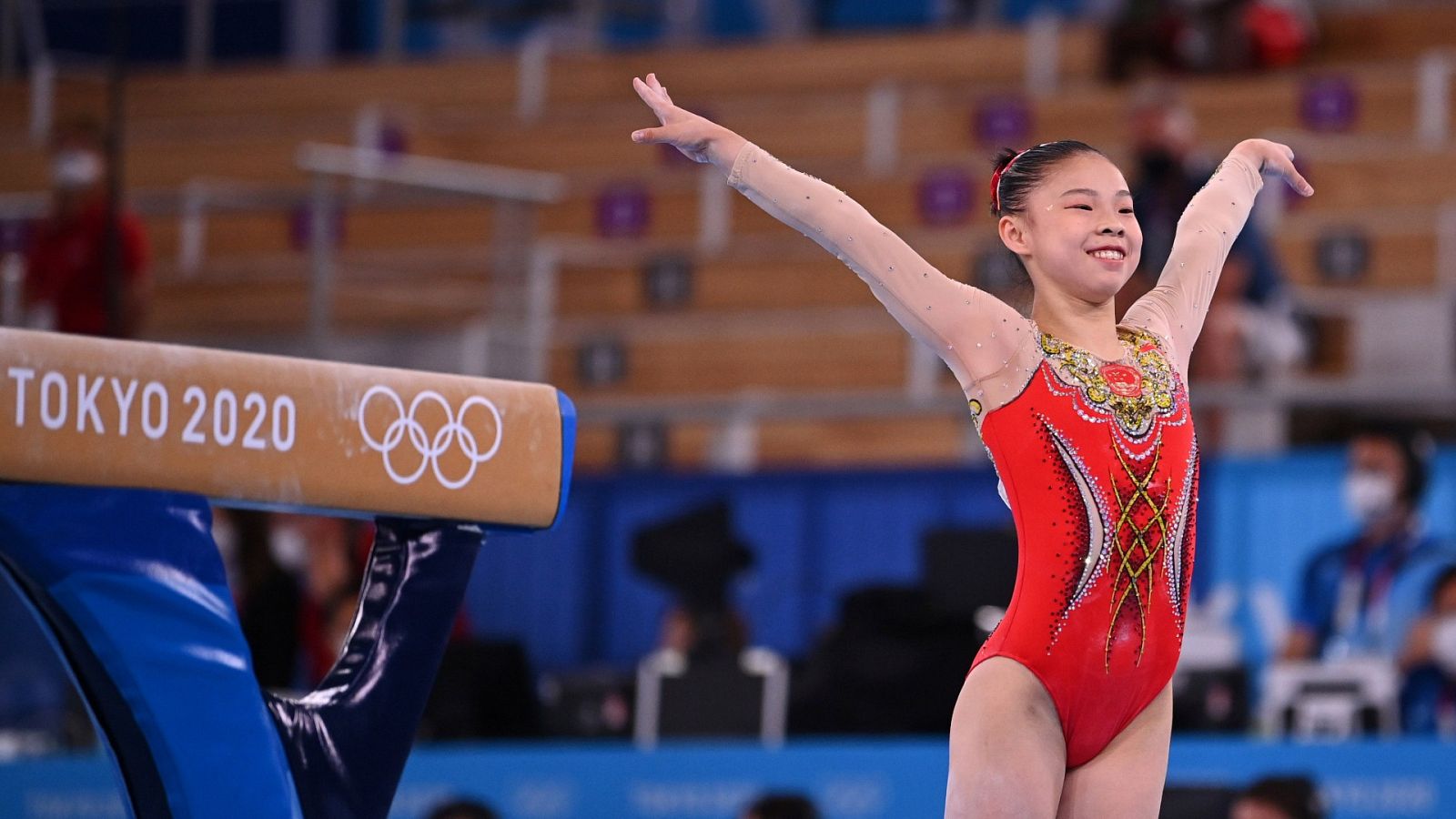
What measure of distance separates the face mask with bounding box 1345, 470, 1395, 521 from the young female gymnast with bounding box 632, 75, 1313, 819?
3.48 m

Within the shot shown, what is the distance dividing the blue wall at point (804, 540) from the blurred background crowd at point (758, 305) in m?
0.02

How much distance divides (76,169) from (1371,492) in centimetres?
559

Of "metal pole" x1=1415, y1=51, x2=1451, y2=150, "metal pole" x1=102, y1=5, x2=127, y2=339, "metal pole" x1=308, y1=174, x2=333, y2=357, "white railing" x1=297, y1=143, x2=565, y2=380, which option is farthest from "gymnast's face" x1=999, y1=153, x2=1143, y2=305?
"metal pole" x1=1415, y1=51, x2=1451, y2=150

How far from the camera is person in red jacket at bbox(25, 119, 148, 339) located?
27.9 feet

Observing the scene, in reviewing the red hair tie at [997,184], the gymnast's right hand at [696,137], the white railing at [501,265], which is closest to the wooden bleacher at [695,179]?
the white railing at [501,265]

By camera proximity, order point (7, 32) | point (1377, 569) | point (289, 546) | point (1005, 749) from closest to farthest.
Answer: point (1005, 749) < point (1377, 569) < point (289, 546) < point (7, 32)

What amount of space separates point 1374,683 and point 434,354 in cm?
530

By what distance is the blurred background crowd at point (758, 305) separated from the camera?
6609 mm

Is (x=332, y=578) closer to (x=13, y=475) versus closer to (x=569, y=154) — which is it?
(x=13, y=475)

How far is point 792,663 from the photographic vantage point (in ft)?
22.8

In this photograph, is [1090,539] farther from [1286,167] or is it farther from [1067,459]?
[1286,167]

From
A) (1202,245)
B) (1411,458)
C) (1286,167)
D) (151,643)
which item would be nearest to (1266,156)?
(1286,167)

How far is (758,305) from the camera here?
10.6 metres

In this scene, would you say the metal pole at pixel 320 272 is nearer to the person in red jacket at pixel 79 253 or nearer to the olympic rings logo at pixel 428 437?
the person in red jacket at pixel 79 253
